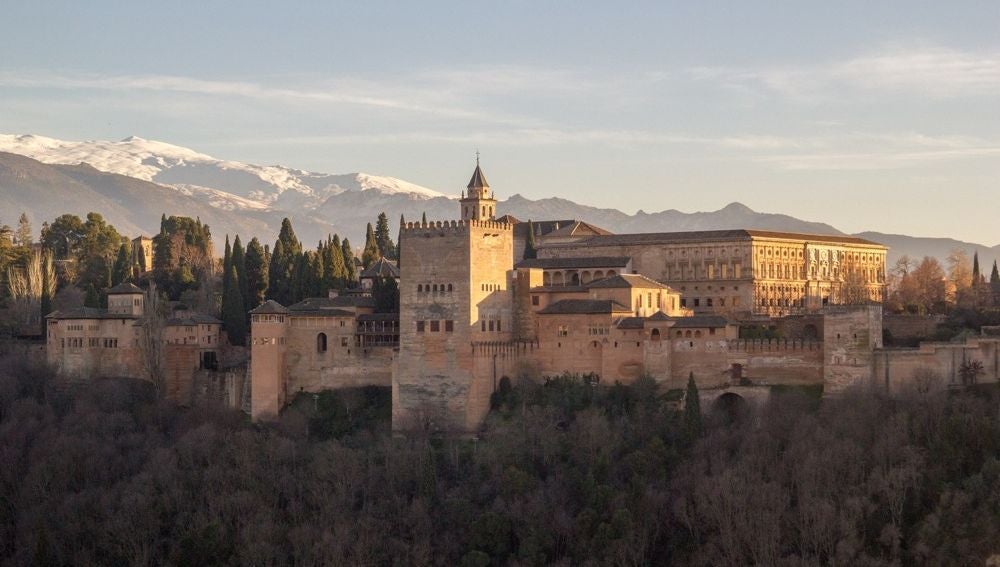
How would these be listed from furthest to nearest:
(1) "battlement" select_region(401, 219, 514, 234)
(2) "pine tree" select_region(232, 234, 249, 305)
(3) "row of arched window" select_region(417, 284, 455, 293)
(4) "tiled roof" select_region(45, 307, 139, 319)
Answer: (2) "pine tree" select_region(232, 234, 249, 305), (4) "tiled roof" select_region(45, 307, 139, 319), (1) "battlement" select_region(401, 219, 514, 234), (3) "row of arched window" select_region(417, 284, 455, 293)

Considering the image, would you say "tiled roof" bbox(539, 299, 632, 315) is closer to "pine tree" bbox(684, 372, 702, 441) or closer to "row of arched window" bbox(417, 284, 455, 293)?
"row of arched window" bbox(417, 284, 455, 293)

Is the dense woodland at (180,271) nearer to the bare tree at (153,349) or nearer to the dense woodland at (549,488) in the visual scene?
the bare tree at (153,349)

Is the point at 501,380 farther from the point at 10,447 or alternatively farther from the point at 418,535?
the point at 10,447

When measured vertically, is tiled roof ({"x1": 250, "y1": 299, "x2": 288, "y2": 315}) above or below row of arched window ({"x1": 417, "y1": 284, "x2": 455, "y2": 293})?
below

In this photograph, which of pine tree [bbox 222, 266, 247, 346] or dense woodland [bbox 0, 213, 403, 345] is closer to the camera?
pine tree [bbox 222, 266, 247, 346]

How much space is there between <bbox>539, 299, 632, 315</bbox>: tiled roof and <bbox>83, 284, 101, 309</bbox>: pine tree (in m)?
18.5

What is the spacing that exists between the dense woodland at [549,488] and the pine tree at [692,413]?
82 millimetres

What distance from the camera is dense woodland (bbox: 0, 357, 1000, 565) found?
38.4 m

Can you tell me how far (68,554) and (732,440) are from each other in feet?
60.5

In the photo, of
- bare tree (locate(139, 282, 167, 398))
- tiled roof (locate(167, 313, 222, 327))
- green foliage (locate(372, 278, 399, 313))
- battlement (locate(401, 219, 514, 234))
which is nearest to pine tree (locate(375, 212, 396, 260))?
tiled roof (locate(167, 313, 222, 327))

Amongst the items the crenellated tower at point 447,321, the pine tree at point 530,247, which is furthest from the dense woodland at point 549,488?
the pine tree at point 530,247

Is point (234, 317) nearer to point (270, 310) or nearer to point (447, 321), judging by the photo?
point (270, 310)

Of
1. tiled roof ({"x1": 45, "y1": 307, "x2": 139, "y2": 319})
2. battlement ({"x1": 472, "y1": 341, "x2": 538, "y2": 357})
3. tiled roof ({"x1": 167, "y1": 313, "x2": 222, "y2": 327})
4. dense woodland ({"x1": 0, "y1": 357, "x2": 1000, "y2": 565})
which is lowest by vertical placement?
dense woodland ({"x1": 0, "y1": 357, "x2": 1000, "y2": 565})

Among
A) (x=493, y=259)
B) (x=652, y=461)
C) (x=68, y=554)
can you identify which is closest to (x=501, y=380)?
(x=493, y=259)
